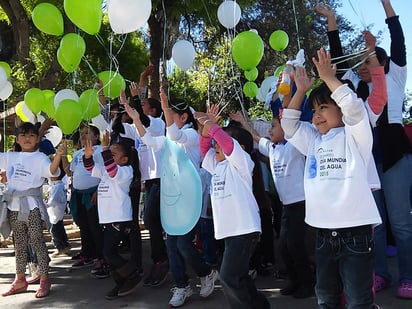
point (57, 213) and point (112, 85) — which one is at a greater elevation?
point (112, 85)

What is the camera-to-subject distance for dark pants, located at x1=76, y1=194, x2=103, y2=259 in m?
5.01

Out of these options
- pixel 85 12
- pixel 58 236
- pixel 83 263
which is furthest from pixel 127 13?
pixel 58 236

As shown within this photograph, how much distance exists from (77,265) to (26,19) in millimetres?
5201

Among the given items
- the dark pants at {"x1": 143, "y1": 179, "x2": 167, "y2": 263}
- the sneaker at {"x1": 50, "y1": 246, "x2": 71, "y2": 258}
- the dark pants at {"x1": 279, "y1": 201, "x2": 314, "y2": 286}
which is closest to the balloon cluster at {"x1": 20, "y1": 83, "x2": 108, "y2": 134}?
the dark pants at {"x1": 143, "y1": 179, "x2": 167, "y2": 263}

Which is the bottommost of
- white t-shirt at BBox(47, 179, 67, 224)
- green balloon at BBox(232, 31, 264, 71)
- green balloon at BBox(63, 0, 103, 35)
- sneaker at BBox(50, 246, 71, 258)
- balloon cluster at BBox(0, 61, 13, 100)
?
sneaker at BBox(50, 246, 71, 258)

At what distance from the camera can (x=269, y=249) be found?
15.5ft

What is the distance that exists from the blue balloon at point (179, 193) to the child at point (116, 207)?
41 cm

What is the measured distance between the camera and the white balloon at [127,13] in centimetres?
404

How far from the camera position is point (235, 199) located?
3.15 m

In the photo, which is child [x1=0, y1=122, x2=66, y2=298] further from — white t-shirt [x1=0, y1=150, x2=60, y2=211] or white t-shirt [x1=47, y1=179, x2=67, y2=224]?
white t-shirt [x1=47, y1=179, x2=67, y2=224]

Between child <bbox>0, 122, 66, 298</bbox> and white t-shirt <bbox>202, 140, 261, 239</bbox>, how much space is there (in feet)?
6.22

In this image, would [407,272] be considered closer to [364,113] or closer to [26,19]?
[364,113]

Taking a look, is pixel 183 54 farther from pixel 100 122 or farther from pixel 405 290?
pixel 405 290

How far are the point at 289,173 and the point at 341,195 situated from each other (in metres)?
1.28
